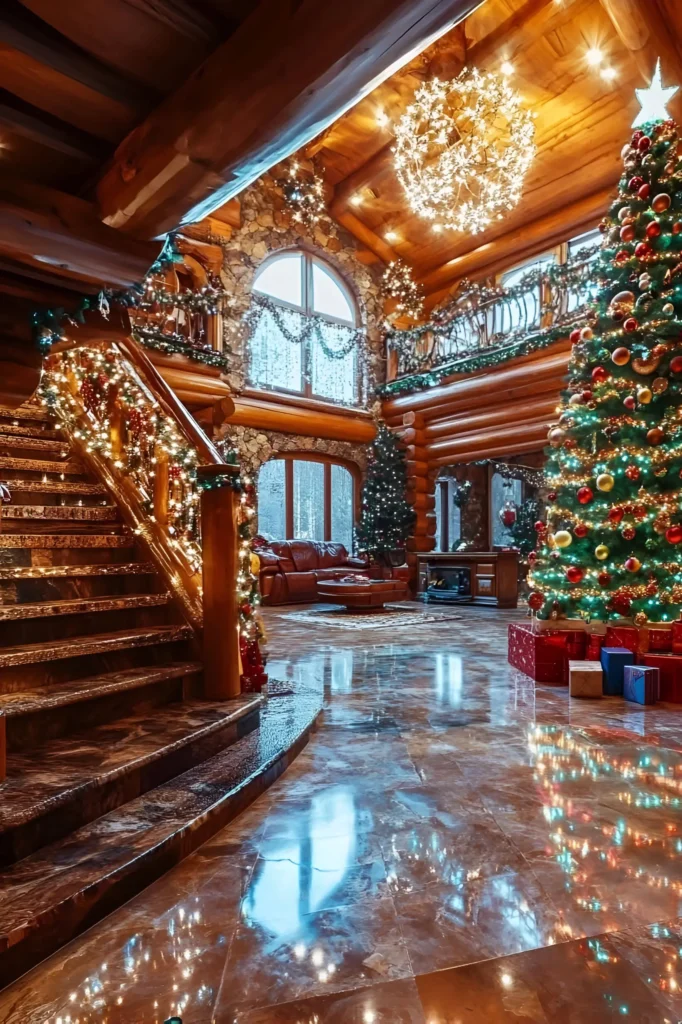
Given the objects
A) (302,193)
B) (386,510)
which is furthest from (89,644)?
(302,193)

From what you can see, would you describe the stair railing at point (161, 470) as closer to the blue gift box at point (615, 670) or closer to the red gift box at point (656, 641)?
the blue gift box at point (615, 670)

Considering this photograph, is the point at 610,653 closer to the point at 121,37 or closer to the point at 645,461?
the point at 645,461

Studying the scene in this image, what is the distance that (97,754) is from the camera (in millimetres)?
2168

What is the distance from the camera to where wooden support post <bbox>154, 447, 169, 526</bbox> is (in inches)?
153

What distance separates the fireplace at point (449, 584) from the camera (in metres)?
10.2

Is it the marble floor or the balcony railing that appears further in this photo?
the balcony railing

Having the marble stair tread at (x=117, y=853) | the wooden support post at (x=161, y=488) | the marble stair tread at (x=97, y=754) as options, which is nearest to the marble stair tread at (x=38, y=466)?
the wooden support post at (x=161, y=488)

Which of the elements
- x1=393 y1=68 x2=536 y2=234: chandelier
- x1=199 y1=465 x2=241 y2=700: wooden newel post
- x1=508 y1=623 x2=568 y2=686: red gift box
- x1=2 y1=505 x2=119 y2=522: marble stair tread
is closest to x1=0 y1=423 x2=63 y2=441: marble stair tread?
x1=2 y1=505 x2=119 y2=522: marble stair tread

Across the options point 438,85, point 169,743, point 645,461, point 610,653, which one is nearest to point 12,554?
point 169,743

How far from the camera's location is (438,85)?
653 cm

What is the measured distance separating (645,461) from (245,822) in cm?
405

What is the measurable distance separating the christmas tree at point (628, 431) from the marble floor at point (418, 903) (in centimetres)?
184

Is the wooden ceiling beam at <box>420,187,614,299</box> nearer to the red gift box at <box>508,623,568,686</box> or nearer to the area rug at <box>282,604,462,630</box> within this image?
the area rug at <box>282,604,462,630</box>

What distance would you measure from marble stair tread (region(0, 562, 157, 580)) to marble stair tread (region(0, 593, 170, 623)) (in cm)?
13
